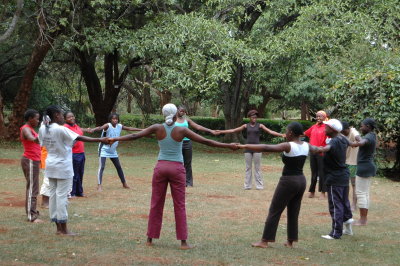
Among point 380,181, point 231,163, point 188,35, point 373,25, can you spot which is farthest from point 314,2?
point 380,181

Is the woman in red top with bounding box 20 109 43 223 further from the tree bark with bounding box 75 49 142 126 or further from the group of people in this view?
the tree bark with bounding box 75 49 142 126

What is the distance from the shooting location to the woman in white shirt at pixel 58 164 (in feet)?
25.1

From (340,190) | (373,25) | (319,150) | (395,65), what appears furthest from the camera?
(373,25)

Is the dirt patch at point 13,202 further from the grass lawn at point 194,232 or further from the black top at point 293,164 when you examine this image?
the black top at point 293,164

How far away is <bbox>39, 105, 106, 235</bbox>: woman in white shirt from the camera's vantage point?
7637mm

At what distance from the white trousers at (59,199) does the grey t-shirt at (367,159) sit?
4.56 meters

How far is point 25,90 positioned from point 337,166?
60.5 feet

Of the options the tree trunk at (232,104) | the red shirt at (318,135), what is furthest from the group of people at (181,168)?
the tree trunk at (232,104)

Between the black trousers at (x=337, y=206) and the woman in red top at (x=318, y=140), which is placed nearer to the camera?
the black trousers at (x=337, y=206)

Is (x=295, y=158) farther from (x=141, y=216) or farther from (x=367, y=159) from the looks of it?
(x=141, y=216)

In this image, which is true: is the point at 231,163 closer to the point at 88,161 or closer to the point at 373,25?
the point at 88,161

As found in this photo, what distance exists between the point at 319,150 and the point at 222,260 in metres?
1.99

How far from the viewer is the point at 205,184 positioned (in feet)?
46.8

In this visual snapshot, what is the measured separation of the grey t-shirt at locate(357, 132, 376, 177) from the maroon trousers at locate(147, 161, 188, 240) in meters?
3.29
